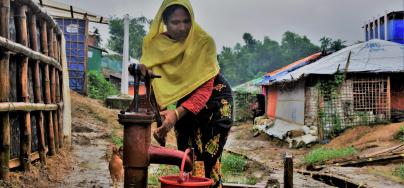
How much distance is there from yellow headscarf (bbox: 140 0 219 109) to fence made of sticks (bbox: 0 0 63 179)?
2015 millimetres

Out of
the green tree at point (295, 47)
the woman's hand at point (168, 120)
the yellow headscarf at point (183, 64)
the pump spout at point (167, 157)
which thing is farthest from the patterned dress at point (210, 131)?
the green tree at point (295, 47)

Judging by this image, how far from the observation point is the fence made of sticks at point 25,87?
4012 mm

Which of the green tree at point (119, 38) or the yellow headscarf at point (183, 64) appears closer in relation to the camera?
the yellow headscarf at point (183, 64)

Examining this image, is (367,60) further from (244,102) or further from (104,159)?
(244,102)

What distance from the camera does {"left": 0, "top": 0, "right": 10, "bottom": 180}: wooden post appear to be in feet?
12.9

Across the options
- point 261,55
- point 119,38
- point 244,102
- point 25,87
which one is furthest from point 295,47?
point 25,87

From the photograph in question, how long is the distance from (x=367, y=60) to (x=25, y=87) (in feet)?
43.4

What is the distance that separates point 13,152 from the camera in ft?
14.6

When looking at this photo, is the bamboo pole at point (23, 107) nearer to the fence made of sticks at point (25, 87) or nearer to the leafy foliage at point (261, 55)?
the fence made of sticks at point (25, 87)

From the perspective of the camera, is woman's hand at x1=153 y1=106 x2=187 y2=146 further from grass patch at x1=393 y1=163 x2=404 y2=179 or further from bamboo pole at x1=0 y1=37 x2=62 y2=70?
grass patch at x1=393 y1=163 x2=404 y2=179

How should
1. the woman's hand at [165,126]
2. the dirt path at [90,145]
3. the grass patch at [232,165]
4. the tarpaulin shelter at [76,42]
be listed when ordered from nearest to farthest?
the woman's hand at [165,126] → the dirt path at [90,145] → the grass patch at [232,165] → the tarpaulin shelter at [76,42]

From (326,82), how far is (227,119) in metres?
13.0

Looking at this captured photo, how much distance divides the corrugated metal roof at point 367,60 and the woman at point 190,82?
12.5m

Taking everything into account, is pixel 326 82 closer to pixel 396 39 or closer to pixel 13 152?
pixel 396 39
